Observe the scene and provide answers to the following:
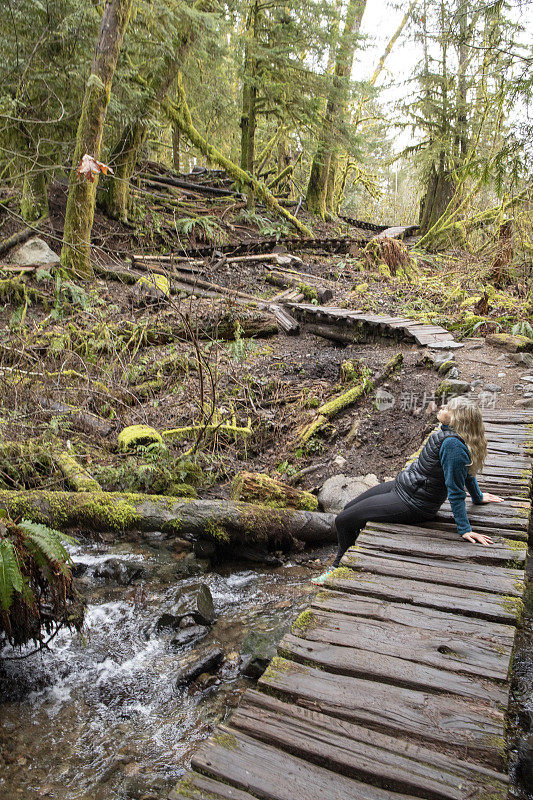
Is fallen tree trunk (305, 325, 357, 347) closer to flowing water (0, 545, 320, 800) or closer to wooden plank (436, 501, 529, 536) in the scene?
flowing water (0, 545, 320, 800)

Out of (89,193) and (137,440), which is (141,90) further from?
(137,440)

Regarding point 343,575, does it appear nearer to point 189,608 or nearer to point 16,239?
point 189,608

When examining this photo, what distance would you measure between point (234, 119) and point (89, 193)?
11013mm

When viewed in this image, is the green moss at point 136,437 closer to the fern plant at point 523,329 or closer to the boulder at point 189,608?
the boulder at point 189,608

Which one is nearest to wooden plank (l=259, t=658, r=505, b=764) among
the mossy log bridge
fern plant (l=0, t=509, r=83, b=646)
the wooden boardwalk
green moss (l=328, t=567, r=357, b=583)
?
the mossy log bridge

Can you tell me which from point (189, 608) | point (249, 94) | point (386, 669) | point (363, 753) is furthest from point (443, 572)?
point (249, 94)

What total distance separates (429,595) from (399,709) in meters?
0.95

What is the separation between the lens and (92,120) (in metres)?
11.6

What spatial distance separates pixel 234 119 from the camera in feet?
68.4

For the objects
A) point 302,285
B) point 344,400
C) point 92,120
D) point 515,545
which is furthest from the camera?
point 302,285

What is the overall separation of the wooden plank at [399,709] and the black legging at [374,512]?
179 cm

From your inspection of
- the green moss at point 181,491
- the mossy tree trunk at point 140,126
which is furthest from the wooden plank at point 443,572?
the mossy tree trunk at point 140,126

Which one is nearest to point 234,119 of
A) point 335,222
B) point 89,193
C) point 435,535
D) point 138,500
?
point 335,222

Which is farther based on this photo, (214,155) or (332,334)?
(214,155)
